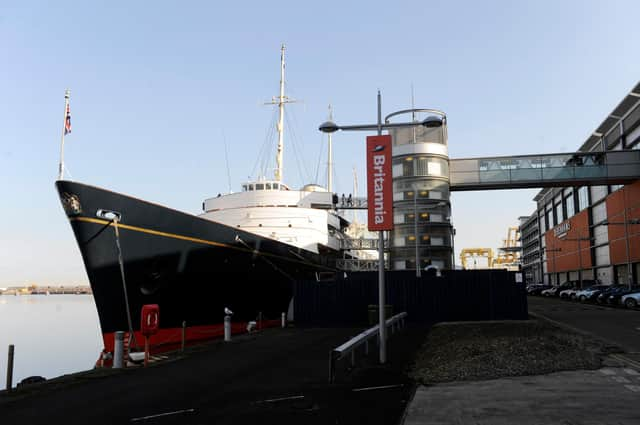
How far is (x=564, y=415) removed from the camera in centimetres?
691

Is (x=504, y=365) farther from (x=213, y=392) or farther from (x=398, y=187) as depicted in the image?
(x=398, y=187)

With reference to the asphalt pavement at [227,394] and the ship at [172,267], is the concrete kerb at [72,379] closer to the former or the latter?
the asphalt pavement at [227,394]

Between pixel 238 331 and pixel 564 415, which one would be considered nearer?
pixel 564 415

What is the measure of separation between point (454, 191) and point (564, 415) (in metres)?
38.5

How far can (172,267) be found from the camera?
Result: 1789 cm

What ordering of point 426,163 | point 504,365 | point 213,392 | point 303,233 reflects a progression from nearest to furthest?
point 213,392 < point 504,365 < point 303,233 < point 426,163

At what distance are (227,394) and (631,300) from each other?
31691mm

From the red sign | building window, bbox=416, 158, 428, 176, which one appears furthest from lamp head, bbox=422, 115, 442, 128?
building window, bbox=416, 158, 428, 176

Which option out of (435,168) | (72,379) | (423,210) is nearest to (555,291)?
(423,210)

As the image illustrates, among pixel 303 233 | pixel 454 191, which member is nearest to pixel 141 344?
pixel 303 233

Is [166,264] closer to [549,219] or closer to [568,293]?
[568,293]

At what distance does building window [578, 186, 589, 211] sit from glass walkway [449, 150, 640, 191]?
22.6 metres

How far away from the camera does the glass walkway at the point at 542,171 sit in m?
40.3

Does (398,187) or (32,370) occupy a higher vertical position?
(398,187)
